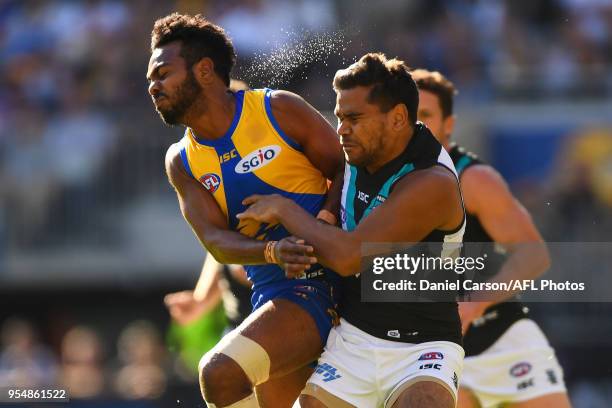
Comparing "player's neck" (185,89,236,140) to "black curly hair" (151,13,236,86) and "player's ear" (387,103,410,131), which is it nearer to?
"black curly hair" (151,13,236,86)

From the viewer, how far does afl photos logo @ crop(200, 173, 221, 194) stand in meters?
5.64

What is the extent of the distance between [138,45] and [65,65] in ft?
3.71

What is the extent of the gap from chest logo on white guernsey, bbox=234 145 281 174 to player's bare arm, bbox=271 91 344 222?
0.12 meters

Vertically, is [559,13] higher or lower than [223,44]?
lower

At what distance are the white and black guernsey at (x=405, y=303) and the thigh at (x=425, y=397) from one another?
27 centimetres

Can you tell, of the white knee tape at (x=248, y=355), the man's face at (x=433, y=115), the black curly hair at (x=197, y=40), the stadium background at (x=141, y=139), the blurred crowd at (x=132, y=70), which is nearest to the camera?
the white knee tape at (x=248, y=355)

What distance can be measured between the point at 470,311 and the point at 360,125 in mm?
1740

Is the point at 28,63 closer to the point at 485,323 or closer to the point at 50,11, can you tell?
the point at 50,11

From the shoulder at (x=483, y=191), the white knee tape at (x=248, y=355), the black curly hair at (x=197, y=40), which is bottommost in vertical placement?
the white knee tape at (x=248, y=355)

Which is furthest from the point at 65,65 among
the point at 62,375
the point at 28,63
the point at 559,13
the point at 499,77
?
the point at 559,13

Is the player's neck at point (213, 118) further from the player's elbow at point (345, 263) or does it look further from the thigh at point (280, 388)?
the thigh at point (280, 388)

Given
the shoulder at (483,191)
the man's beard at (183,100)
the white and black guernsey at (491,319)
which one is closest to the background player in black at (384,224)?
the man's beard at (183,100)

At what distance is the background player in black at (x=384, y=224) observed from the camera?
16.8ft

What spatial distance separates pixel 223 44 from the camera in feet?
19.1
